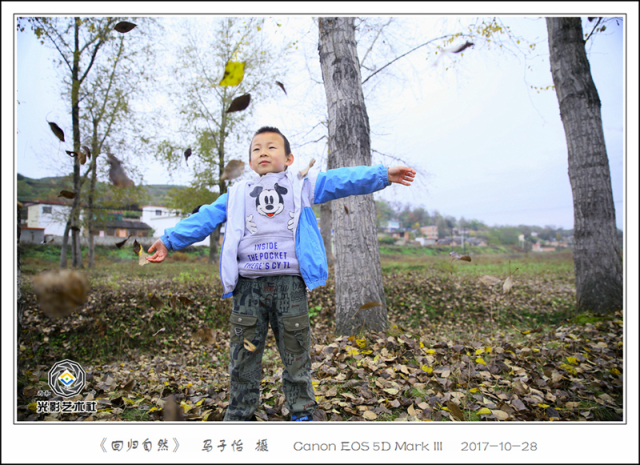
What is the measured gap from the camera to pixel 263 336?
84.2 inches

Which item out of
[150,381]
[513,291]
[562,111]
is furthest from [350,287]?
[513,291]

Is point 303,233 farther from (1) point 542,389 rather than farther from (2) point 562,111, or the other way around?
(2) point 562,111

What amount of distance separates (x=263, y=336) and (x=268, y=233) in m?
0.67

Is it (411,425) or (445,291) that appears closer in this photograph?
(411,425)

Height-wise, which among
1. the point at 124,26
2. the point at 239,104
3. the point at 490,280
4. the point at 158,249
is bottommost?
the point at 490,280

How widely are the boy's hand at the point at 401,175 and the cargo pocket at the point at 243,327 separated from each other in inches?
48.3

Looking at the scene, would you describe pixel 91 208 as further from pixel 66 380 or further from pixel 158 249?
pixel 158 249

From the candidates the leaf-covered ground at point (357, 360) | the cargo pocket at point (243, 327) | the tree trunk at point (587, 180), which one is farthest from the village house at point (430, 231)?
the cargo pocket at point (243, 327)

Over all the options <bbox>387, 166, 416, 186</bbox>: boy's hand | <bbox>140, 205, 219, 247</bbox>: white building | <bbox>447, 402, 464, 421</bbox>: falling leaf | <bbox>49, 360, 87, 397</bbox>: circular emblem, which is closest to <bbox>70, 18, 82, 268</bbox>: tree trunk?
<bbox>140, 205, 219, 247</bbox>: white building

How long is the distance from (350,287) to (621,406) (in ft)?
7.94

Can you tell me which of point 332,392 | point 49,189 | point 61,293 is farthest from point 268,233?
point 49,189

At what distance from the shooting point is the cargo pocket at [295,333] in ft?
6.71

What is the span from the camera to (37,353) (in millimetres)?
4832

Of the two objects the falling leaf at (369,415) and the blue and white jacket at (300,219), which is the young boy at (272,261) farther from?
the falling leaf at (369,415)
